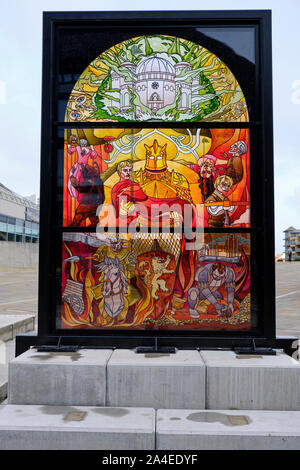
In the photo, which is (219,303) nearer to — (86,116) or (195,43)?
(86,116)

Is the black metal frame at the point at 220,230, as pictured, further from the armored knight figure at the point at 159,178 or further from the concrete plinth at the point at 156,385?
the concrete plinth at the point at 156,385

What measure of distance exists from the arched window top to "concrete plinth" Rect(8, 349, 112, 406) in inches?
94.2

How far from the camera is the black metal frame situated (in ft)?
12.4

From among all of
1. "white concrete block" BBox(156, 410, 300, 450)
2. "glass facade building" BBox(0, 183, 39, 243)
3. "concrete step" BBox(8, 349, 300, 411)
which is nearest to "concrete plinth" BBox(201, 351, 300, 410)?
"concrete step" BBox(8, 349, 300, 411)

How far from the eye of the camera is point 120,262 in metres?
3.91

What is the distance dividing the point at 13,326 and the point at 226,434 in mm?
4488

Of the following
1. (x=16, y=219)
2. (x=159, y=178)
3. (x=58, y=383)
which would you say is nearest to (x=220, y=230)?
(x=159, y=178)

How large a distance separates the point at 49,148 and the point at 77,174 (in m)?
0.38

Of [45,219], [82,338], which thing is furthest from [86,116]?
[82,338]

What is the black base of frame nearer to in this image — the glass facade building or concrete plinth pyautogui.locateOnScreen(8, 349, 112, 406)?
concrete plinth pyautogui.locateOnScreen(8, 349, 112, 406)

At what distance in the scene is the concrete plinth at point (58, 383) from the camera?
3.27 meters
